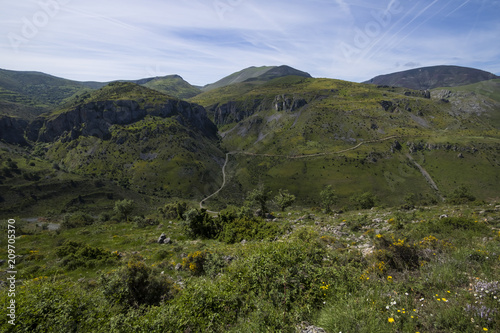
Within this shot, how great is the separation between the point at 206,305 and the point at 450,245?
592 inches

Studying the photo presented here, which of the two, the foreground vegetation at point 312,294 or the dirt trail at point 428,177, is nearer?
the foreground vegetation at point 312,294

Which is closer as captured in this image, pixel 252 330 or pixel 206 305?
pixel 252 330

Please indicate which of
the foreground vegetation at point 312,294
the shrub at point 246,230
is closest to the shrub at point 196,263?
the foreground vegetation at point 312,294

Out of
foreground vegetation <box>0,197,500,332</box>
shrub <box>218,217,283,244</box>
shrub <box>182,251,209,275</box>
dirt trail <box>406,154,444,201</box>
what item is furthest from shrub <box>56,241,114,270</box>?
dirt trail <box>406,154,444,201</box>

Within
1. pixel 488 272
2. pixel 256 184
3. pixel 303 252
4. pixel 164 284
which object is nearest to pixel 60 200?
pixel 256 184

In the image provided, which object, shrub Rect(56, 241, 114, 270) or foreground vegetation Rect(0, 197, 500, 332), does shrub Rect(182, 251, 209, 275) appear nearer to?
foreground vegetation Rect(0, 197, 500, 332)

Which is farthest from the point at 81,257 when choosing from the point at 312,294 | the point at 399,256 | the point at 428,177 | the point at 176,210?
the point at 428,177

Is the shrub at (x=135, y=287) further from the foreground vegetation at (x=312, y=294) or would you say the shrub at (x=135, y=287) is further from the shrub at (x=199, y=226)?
the shrub at (x=199, y=226)

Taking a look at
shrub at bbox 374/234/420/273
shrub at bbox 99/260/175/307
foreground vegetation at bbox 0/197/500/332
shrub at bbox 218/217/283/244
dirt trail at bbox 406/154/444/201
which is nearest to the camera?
foreground vegetation at bbox 0/197/500/332

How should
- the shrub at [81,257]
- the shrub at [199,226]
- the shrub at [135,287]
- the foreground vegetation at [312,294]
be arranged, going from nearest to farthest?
the foreground vegetation at [312,294] → the shrub at [135,287] → the shrub at [81,257] → the shrub at [199,226]

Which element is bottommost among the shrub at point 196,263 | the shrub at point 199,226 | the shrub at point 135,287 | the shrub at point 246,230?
the shrub at point 199,226

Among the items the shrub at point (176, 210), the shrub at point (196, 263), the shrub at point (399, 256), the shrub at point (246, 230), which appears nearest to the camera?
the shrub at point (399, 256)

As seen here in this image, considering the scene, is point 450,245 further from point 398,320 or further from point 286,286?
point 286,286

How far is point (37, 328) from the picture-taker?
863cm
